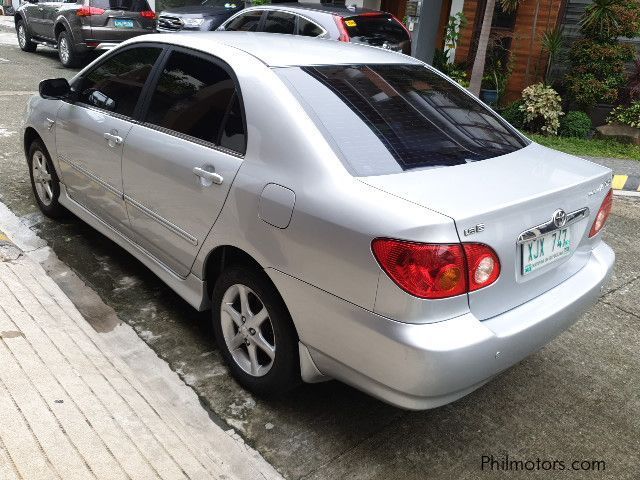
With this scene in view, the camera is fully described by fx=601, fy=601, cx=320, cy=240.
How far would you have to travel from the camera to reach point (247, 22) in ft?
33.2

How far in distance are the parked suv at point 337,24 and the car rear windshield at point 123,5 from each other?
148 inches

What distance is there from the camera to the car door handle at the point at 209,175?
9.26 feet

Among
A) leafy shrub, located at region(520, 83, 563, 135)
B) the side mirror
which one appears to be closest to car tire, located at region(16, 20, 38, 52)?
leafy shrub, located at region(520, 83, 563, 135)

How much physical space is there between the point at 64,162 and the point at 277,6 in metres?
6.14

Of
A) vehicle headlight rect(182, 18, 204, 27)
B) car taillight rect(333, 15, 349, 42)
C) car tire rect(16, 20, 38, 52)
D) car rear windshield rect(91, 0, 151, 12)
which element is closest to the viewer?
car taillight rect(333, 15, 349, 42)

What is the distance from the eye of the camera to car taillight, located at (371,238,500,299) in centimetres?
213

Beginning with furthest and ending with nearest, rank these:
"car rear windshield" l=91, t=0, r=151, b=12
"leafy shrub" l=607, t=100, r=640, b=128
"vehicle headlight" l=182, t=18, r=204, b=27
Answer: "car rear windshield" l=91, t=0, r=151, b=12, "vehicle headlight" l=182, t=18, r=204, b=27, "leafy shrub" l=607, t=100, r=640, b=128

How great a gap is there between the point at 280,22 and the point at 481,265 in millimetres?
7982

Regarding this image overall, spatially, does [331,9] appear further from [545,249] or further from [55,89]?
[545,249]

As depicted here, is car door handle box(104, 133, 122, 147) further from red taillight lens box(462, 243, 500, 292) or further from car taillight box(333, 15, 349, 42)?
car taillight box(333, 15, 349, 42)

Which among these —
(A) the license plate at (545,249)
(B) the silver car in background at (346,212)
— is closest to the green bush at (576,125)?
(B) the silver car in background at (346,212)

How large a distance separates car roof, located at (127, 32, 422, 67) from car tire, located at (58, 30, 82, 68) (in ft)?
32.1

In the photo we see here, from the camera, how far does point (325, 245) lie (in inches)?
91.6

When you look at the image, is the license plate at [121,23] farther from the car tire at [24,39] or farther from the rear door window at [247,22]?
the car tire at [24,39]
